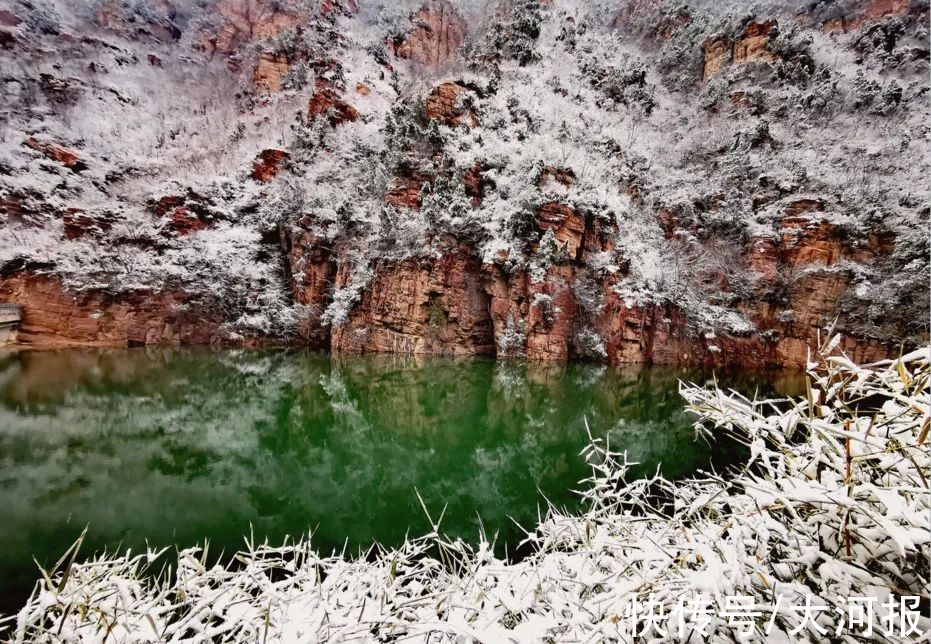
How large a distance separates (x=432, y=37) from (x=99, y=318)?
33.2 meters

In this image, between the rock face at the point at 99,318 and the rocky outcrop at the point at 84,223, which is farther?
the rocky outcrop at the point at 84,223

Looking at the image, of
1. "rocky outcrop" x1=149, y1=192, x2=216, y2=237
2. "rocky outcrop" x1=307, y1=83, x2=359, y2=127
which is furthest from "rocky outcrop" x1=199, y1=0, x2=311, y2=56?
"rocky outcrop" x1=149, y1=192, x2=216, y2=237

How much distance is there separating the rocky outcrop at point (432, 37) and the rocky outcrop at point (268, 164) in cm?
1697

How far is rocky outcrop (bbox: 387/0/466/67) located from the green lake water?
32.1 metres

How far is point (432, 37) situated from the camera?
112 feet

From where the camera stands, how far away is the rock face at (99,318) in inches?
652

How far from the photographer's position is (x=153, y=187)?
21109 mm

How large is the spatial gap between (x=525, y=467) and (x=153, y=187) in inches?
1001

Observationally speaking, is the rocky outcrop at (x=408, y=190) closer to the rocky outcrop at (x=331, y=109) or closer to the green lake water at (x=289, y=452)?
the rocky outcrop at (x=331, y=109)

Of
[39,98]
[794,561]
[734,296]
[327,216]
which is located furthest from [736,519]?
[39,98]

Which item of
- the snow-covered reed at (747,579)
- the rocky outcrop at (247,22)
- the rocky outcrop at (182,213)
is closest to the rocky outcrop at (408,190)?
the rocky outcrop at (182,213)

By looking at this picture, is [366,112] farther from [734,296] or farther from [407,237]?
[734,296]

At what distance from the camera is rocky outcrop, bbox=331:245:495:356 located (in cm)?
1855

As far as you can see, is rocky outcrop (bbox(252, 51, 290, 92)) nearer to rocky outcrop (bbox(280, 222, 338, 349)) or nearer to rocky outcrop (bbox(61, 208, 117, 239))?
rocky outcrop (bbox(61, 208, 117, 239))
